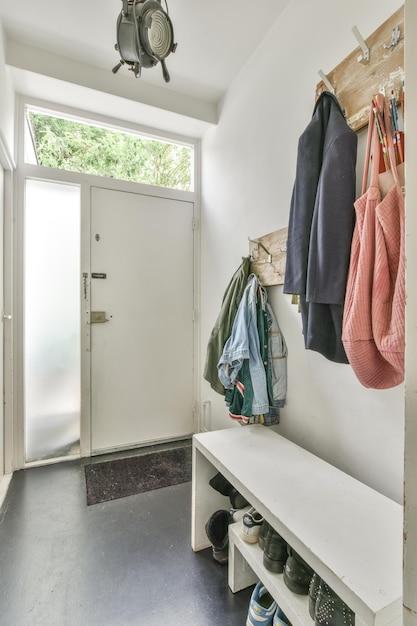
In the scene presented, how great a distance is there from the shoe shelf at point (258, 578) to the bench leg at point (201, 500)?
219 mm

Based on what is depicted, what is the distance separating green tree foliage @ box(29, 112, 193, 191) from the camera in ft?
7.52

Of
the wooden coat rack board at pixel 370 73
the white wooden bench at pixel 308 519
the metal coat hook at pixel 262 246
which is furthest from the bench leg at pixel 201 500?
the wooden coat rack board at pixel 370 73

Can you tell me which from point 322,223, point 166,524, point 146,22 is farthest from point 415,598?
point 146,22

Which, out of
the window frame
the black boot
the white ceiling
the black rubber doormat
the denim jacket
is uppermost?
the white ceiling

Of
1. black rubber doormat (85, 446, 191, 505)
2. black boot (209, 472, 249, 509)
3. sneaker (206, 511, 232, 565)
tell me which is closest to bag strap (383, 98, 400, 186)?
black boot (209, 472, 249, 509)

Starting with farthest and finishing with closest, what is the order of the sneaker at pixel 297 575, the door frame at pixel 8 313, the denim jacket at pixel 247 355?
the door frame at pixel 8 313
the denim jacket at pixel 247 355
the sneaker at pixel 297 575

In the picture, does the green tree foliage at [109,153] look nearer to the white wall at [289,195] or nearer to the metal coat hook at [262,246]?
the white wall at [289,195]

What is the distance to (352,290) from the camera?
95cm

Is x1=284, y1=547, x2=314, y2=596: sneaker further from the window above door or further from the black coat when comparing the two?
the window above door

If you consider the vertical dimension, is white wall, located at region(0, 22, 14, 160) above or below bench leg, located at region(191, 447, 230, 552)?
above

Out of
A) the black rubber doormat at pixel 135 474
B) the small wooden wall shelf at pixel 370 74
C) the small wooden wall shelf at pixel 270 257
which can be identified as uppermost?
the small wooden wall shelf at pixel 370 74

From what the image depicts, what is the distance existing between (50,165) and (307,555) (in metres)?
2.66

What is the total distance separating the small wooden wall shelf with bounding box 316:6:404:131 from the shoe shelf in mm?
1585

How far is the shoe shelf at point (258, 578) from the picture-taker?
89 centimetres
